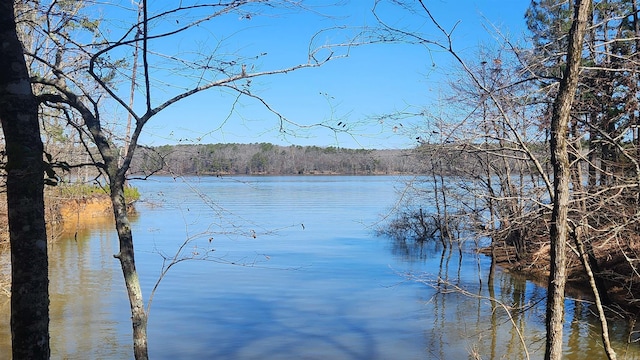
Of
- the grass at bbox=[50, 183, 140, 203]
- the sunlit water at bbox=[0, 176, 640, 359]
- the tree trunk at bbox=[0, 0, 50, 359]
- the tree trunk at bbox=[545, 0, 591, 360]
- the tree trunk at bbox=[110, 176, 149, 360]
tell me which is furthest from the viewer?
the sunlit water at bbox=[0, 176, 640, 359]

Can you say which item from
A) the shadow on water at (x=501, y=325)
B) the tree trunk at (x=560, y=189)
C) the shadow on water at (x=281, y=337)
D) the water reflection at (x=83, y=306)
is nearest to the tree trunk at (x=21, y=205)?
the tree trunk at (x=560, y=189)

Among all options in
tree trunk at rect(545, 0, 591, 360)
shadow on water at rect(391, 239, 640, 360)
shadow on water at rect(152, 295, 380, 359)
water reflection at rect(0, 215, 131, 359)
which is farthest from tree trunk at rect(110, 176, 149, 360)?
shadow on water at rect(152, 295, 380, 359)

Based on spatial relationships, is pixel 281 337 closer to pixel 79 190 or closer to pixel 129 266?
pixel 79 190

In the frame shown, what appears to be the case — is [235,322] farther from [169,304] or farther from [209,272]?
[209,272]

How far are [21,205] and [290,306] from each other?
471 inches

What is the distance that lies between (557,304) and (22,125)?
365cm

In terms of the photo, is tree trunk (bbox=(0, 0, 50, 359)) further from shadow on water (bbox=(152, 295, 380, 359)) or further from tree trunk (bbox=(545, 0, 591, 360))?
shadow on water (bbox=(152, 295, 380, 359))

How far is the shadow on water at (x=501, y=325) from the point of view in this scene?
35.2ft

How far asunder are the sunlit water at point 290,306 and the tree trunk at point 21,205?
1.84 metres

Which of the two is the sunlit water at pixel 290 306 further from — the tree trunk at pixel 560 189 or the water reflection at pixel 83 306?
the tree trunk at pixel 560 189

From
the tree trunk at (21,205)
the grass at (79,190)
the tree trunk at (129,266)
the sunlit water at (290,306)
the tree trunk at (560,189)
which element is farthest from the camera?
the sunlit water at (290,306)

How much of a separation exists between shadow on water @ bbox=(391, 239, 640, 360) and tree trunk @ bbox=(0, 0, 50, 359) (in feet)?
17.7

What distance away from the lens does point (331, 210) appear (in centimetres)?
4056

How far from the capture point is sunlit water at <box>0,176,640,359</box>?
1049 centimetres
